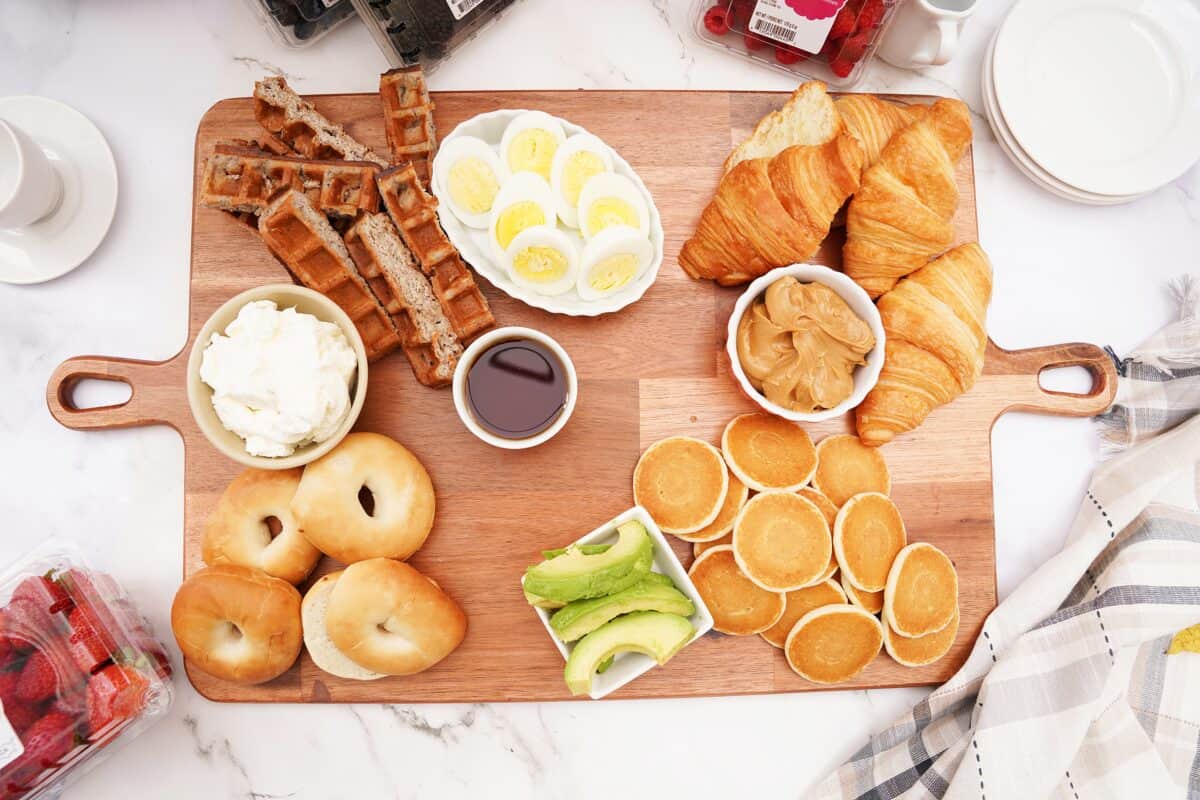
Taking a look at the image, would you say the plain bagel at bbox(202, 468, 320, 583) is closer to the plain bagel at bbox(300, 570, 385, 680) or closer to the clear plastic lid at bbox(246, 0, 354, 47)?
the plain bagel at bbox(300, 570, 385, 680)

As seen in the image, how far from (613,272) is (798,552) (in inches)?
34.6

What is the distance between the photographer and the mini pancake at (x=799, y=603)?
218 centimetres

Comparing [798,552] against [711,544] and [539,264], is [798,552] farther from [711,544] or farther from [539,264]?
[539,264]

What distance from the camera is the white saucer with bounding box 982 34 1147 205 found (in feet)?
7.70

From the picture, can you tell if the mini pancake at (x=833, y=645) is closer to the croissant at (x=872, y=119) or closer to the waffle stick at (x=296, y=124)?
the croissant at (x=872, y=119)

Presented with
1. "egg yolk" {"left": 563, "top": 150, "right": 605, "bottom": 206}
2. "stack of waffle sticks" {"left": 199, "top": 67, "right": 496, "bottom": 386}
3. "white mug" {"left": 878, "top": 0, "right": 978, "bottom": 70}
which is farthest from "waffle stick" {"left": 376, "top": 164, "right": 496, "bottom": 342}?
"white mug" {"left": 878, "top": 0, "right": 978, "bottom": 70}

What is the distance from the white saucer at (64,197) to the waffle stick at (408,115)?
32.0 inches

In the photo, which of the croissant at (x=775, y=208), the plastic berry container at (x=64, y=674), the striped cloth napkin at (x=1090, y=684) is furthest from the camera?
the striped cloth napkin at (x=1090, y=684)

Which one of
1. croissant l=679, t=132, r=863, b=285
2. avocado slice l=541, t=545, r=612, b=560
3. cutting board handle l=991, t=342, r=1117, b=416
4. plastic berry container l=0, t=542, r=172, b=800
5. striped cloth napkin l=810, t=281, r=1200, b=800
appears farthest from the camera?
cutting board handle l=991, t=342, r=1117, b=416

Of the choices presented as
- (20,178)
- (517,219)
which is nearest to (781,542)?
(517,219)

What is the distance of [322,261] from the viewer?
2.08 meters

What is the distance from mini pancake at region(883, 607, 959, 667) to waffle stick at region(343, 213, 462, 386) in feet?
4.51

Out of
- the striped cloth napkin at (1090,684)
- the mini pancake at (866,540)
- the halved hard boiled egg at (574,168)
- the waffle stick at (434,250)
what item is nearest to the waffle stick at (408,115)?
the waffle stick at (434,250)

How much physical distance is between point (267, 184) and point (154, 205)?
47 cm
